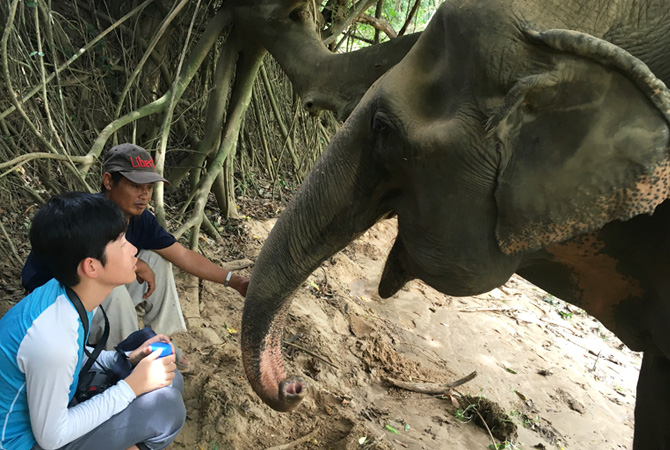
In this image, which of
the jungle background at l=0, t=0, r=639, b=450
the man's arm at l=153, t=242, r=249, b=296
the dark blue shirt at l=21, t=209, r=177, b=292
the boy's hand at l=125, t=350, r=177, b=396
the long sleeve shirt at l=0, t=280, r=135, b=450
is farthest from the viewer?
the jungle background at l=0, t=0, r=639, b=450

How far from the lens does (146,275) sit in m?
2.63

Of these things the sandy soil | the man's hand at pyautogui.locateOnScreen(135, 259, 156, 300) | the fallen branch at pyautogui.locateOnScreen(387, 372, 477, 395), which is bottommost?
the sandy soil

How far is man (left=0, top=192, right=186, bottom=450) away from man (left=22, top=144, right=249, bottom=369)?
16.8 inches

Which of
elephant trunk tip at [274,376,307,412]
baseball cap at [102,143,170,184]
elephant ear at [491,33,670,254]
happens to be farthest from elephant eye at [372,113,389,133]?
baseball cap at [102,143,170,184]

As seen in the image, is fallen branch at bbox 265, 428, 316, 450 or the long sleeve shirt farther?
fallen branch at bbox 265, 428, 316, 450

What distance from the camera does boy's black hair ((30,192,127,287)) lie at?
1550mm

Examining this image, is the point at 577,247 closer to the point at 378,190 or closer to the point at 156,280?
the point at 378,190

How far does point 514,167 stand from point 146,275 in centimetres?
185

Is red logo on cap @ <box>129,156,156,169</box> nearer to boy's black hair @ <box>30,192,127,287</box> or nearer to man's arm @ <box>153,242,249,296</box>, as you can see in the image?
man's arm @ <box>153,242,249,296</box>

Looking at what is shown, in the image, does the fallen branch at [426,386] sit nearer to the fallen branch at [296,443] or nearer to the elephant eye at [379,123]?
the fallen branch at [296,443]

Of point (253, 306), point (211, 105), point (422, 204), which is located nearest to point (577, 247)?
point (422, 204)

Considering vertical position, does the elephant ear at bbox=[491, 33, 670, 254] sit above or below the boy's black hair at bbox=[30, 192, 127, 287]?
above

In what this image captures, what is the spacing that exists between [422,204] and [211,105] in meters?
3.04

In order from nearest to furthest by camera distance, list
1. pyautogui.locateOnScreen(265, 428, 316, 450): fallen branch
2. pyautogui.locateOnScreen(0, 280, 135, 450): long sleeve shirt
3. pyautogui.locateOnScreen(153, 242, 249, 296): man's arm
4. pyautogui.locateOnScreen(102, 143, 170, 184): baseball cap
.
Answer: pyautogui.locateOnScreen(0, 280, 135, 450): long sleeve shirt
pyautogui.locateOnScreen(102, 143, 170, 184): baseball cap
pyautogui.locateOnScreen(265, 428, 316, 450): fallen branch
pyautogui.locateOnScreen(153, 242, 249, 296): man's arm
